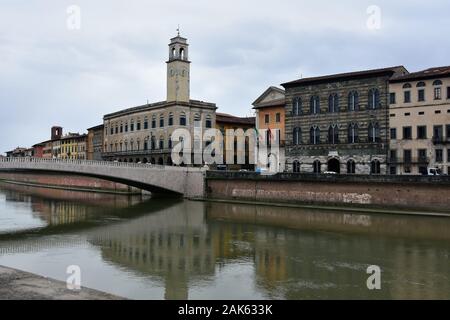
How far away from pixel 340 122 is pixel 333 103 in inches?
81.4

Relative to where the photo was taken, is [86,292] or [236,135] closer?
[86,292]

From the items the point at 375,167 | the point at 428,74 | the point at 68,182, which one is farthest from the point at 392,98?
the point at 68,182

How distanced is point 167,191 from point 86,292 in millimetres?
40306

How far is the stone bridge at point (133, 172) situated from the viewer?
3916 centimetres

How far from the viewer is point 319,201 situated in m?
39.8

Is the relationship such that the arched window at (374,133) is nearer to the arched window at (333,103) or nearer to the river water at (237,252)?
the arched window at (333,103)

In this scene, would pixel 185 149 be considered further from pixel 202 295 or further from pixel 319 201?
pixel 202 295

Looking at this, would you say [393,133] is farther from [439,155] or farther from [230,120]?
[230,120]

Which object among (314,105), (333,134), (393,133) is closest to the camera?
(393,133)

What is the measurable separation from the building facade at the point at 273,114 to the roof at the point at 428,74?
548 inches

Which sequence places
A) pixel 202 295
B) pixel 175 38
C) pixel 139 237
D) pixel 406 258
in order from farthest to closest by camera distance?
pixel 175 38, pixel 139 237, pixel 406 258, pixel 202 295

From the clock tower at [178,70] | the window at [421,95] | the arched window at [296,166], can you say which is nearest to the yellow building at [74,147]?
the clock tower at [178,70]

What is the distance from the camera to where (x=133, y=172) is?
4612 centimetres

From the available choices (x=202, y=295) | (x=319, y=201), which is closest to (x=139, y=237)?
(x=202, y=295)
